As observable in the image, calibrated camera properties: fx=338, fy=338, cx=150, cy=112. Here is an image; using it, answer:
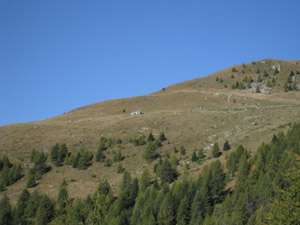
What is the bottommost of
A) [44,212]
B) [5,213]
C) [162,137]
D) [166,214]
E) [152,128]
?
[166,214]

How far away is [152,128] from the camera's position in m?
83.5

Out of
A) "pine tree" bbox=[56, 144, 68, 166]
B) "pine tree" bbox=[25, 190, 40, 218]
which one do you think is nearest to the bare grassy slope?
"pine tree" bbox=[56, 144, 68, 166]

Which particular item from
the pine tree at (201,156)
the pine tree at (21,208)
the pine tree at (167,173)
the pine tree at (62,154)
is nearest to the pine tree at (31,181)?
the pine tree at (21,208)

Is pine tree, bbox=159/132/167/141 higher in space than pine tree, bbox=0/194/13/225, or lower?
higher

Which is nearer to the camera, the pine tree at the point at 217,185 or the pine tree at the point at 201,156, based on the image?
the pine tree at the point at 217,185

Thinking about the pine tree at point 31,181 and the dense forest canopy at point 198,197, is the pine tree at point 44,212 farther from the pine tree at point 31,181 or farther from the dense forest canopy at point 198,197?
the pine tree at point 31,181

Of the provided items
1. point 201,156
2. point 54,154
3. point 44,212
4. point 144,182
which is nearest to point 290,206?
point 144,182

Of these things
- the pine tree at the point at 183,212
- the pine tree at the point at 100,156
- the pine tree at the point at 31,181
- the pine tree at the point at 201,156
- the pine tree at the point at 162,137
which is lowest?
the pine tree at the point at 183,212

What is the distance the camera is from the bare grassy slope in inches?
2534

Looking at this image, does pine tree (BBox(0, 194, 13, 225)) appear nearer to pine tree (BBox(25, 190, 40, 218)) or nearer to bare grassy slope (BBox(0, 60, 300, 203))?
pine tree (BBox(25, 190, 40, 218))

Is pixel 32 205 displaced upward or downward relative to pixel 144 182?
upward

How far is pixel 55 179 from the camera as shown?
6316cm

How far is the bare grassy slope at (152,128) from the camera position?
211ft

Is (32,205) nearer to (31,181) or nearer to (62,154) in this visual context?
(31,181)
